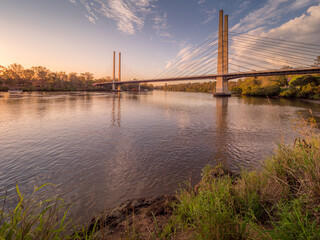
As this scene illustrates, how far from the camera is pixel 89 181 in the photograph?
4.61 meters

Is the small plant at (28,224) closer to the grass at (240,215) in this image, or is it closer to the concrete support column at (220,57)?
the grass at (240,215)

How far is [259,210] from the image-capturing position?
8.91ft

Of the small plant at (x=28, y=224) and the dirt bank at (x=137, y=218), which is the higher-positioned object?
the small plant at (x=28, y=224)

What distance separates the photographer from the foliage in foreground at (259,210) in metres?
1.94

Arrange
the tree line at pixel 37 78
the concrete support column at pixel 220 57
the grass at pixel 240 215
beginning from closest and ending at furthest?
the grass at pixel 240 215
the concrete support column at pixel 220 57
the tree line at pixel 37 78

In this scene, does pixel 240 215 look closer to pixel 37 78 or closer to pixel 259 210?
pixel 259 210

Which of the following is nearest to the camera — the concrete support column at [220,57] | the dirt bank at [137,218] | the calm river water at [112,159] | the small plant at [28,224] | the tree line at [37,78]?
the small plant at [28,224]

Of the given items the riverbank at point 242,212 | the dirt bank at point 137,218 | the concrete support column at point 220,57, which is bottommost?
the dirt bank at point 137,218

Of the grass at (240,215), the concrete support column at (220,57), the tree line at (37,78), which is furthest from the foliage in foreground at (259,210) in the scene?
the tree line at (37,78)

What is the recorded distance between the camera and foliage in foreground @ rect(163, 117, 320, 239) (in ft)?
6.35

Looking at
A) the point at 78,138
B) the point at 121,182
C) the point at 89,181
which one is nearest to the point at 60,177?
the point at 89,181

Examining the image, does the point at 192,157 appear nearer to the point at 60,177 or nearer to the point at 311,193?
the point at 311,193

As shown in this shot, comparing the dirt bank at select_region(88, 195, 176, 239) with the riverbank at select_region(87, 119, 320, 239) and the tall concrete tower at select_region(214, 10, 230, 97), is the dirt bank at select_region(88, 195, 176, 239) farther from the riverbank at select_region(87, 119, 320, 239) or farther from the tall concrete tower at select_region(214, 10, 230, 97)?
the tall concrete tower at select_region(214, 10, 230, 97)

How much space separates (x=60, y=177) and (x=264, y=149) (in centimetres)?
838
